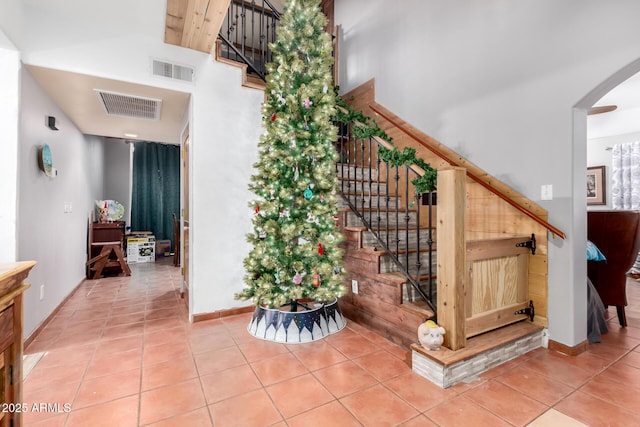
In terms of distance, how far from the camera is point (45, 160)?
9.21 feet

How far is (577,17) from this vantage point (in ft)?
7.14

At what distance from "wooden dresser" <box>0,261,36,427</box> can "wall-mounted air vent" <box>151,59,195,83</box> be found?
7.50ft

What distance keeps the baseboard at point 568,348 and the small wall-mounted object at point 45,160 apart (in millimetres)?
4464

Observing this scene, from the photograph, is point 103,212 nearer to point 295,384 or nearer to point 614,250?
point 295,384

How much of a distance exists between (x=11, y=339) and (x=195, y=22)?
8.07 feet

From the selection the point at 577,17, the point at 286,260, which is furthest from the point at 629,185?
the point at 286,260

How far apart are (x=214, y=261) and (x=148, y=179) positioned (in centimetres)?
540

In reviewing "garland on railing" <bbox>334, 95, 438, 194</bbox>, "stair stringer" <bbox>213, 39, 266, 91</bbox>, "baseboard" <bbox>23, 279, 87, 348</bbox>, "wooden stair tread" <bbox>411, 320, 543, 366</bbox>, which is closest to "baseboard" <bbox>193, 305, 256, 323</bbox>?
"baseboard" <bbox>23, 279, 87, 348</bbox>

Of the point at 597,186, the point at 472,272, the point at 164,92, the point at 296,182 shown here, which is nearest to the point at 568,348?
the point at 472,272

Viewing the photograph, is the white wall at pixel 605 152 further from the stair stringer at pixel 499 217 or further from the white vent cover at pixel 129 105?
the white vent cover at pixel 129 105

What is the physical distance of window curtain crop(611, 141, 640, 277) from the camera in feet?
16.8

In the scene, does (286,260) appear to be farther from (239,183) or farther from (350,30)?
(350,30)

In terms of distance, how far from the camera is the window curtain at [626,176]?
5.11 meters

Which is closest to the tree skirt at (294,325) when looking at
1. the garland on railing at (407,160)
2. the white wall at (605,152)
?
the garland on railing at (407,160)
